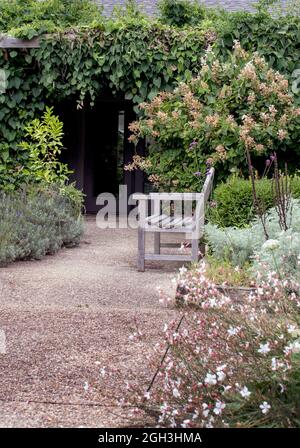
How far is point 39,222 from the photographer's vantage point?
27.5 ft

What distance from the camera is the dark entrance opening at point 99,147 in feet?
43.9

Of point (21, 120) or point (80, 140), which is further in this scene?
point (80, 140)

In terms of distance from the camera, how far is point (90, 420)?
125 inches

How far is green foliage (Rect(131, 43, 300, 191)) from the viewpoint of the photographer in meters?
9.51

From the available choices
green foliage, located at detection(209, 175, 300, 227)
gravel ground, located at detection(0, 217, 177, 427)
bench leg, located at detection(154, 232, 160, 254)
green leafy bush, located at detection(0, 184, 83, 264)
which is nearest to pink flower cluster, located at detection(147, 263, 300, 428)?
gravel ground, located at detection(0, 217, 177, 427)

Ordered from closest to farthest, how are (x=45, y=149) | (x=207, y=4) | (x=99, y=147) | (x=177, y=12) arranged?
1. (x=45, y=149)
2. (x=177, y=12)
3. (x=99, y=147)
4. (x=207, y=4)

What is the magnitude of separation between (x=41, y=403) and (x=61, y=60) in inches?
325

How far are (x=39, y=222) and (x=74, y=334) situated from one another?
3.90 meters

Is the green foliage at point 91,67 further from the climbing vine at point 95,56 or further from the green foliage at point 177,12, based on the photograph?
the green foliage at point 177,12

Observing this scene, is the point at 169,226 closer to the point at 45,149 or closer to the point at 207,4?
the point at 45,149

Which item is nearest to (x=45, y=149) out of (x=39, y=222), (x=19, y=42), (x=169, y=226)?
(x=19, y=42)

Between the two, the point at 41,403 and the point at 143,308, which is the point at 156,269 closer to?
the point at 143,308

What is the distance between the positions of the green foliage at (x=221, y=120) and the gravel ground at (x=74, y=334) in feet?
8.51
